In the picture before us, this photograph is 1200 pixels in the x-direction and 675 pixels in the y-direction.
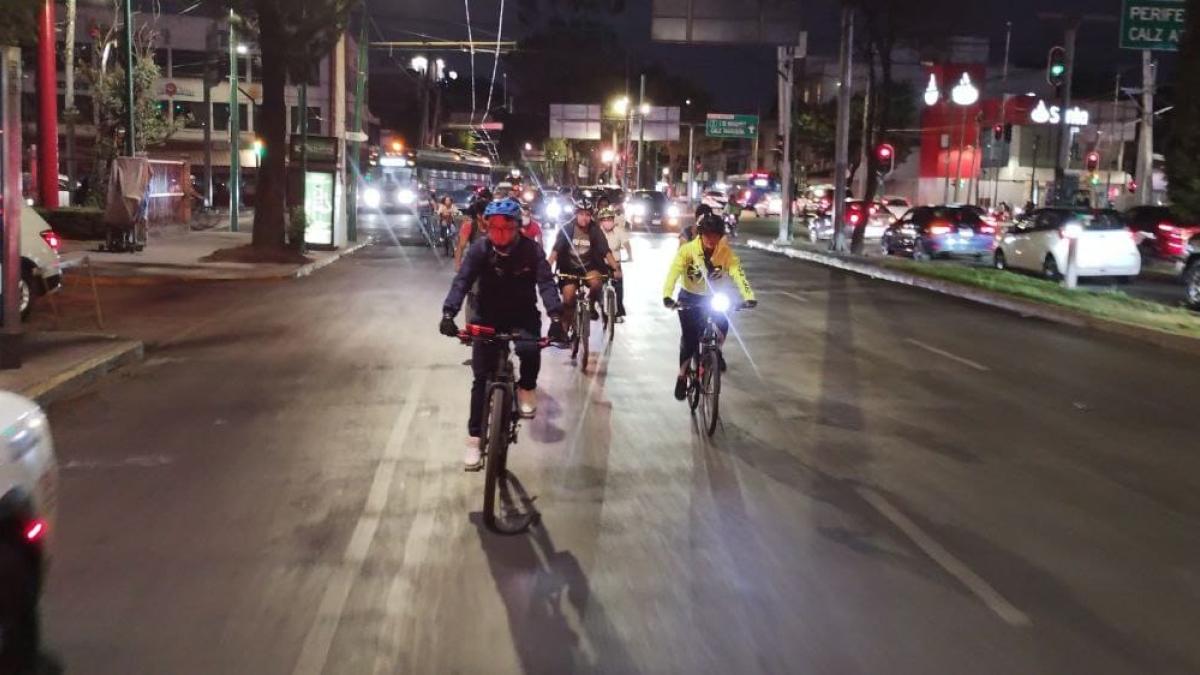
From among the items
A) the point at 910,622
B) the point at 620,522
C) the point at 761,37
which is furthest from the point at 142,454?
the point at 761,37

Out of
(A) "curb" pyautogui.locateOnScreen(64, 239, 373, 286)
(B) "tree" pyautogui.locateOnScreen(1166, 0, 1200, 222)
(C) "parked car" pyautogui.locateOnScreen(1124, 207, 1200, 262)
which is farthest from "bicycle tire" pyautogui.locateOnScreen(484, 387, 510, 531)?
(C) "parked car" pyautogui.locateOnScreen(1124, 207, 1200, 262)

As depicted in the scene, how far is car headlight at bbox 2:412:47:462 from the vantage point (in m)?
4.40

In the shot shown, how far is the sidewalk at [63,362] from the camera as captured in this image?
36.1ft

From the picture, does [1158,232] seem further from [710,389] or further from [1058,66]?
[710,389]

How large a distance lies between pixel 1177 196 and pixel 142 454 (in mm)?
19930

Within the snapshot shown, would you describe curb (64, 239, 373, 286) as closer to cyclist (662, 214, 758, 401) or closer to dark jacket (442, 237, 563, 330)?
cyclist (662, 214, 758, 401)

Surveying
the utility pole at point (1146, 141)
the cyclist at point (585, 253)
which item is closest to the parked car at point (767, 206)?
the utility pole at point (1146, 141)

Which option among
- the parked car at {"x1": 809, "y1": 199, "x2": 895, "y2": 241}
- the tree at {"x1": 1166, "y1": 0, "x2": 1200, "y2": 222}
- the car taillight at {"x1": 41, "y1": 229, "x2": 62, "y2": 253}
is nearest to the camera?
the car taillight at {"x1": 41, "y1": 229, "x2": 62, "y2": 253}

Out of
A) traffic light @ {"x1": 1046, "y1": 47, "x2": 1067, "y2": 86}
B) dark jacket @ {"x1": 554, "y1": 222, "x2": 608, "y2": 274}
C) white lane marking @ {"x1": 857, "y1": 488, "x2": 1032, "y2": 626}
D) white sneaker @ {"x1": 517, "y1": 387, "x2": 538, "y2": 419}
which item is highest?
traffic light @ {"x1": 1046, "y1": 47, "x2": 1067, "y2": 86}

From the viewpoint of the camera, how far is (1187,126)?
73.8 feet

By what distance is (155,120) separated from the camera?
1577 inches

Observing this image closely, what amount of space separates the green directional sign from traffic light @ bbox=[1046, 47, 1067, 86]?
4017cm

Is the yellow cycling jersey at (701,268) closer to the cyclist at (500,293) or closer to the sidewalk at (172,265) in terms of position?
the cyclist at (500,293)

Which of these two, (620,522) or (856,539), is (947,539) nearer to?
(856,539)
